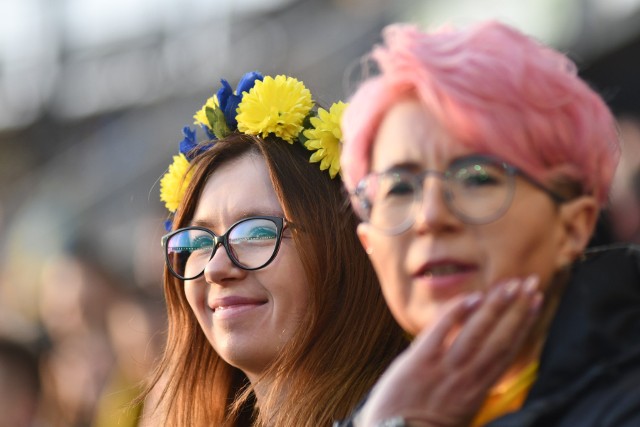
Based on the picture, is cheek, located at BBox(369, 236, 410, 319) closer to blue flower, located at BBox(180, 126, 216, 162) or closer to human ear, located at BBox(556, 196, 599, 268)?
human ear, located at BBox(556, 196, 599, 268)

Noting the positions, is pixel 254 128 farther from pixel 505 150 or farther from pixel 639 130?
pixel 639 130

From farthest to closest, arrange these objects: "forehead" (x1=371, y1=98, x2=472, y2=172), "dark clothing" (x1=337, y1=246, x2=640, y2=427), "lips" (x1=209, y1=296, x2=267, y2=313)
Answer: "lips" (x1=209, y1=296, x2=267, y2=313) < "forehead" (x1=371, y1=98, x2=472, y2=172) < "dark clothing" (x1=337, y1=246, x2=640, y2=427)

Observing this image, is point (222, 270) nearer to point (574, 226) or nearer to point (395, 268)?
point (395, 268)

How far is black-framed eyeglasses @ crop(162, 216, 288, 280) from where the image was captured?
3371mm

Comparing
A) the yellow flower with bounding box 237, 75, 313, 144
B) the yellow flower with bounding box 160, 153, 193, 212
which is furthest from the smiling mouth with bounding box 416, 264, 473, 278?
the yellow flower with bounding box 160, 153, 193, 212

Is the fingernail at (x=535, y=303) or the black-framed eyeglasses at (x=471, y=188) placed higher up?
the black-framed eyeglasses at (x=471, y=188)

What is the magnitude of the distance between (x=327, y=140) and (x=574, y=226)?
1448mm

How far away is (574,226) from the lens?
2.22 m

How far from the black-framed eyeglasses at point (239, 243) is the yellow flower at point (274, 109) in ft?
1.14

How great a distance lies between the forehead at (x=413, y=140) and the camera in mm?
2176

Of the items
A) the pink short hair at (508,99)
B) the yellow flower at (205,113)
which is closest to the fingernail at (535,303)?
the pink short hair at (508,99)

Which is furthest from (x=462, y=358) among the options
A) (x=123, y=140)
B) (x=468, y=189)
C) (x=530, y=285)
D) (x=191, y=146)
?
(x=123, y=140)

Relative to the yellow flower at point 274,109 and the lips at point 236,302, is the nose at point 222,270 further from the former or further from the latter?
the yellow flower at point 274,109

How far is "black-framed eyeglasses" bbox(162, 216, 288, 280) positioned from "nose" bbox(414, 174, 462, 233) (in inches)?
49.2
